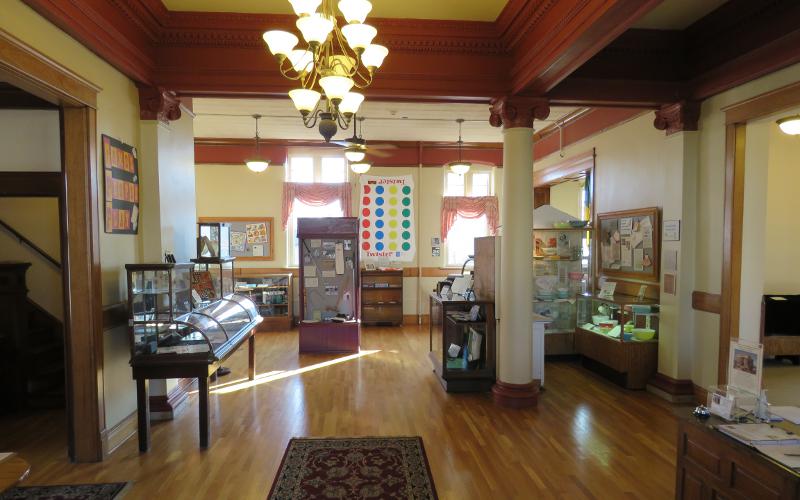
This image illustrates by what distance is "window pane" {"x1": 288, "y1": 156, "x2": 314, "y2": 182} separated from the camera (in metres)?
9.29

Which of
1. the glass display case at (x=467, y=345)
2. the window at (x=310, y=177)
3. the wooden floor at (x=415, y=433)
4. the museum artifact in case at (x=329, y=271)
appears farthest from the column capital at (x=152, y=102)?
the window at (x=310, y=177)

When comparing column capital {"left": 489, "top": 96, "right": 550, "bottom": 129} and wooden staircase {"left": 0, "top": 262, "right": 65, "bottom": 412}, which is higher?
column capital {"left": 489, "top": 96, "right": 550, "bottom": 129}

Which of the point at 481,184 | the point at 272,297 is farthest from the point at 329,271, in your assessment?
the point at 481,184

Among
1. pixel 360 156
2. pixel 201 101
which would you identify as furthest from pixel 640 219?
pixel 201 101

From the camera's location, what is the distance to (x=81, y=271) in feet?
11.3

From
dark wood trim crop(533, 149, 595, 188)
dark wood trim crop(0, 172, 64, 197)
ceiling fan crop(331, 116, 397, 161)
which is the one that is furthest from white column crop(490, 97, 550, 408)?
dark wood trim crop(0, 172, 64, 197)

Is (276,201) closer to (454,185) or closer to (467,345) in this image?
(454,185)

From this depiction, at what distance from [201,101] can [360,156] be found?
266 centimetres

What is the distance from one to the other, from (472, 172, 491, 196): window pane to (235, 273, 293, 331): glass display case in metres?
4.64

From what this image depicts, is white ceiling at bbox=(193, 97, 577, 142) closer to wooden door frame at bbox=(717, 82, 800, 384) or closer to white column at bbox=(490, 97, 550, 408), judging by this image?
white column at bbox=(490, 97, 550, 408)

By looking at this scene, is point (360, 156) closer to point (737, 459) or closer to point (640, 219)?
point (640, 219)

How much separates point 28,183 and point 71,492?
9.48ft

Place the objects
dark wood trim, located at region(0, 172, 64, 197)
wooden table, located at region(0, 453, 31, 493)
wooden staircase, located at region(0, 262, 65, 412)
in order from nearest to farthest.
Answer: wooden table, located at region(0, 453, 31, 493) → dark wood trim, located at region(0, 172, 64, 197) → wooden staircase, located at region(0, 262, 65, 412)

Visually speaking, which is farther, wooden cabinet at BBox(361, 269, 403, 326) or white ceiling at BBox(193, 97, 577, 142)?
wooden cabinet at BBox(361, 269, 403, 326)
